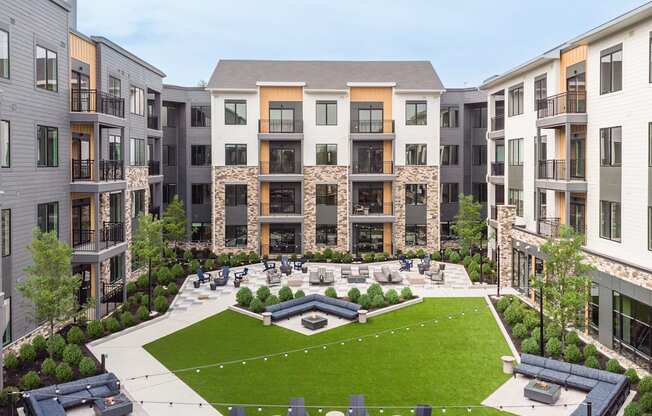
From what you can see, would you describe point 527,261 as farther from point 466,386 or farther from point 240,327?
point 240,327

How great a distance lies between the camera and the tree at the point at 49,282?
55.6 ft

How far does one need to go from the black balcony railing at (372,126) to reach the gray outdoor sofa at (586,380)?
23665 mm

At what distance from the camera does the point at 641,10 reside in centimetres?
1691

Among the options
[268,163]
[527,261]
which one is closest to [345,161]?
[268,163]

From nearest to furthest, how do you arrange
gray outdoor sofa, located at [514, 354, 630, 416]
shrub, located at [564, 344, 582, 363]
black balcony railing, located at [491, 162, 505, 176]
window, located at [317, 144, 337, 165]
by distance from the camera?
gray outdoor sofa, located at [514, 354, 630, 416] < shrub, located at [564, 344, 582, 363] < black balcony railing, located at [491, 162, 505, 176] < window, located at [317, 144, 337, 165]

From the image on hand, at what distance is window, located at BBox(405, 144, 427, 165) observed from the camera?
38750 millimetres

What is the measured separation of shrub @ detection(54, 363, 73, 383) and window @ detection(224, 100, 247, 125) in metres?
24.5

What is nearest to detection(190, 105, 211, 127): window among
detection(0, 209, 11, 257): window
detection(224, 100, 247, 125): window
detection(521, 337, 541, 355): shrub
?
detection(224, 100, 247, 125): window

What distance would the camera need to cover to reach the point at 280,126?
3803 cm

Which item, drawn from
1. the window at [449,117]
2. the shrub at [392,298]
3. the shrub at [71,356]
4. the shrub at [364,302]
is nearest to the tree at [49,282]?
the shrub at [71,356]

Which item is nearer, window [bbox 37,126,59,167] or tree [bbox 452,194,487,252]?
window [bbox 37,126,59,167]

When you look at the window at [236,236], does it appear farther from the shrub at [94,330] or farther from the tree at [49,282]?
the tree at [49,282]

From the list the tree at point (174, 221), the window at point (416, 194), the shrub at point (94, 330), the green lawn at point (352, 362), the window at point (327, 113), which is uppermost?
the window at point (327, 113)

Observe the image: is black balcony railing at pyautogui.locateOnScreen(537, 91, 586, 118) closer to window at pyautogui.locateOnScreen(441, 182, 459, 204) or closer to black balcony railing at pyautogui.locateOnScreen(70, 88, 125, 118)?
window at pyautogui.locateOnScreen(441, 182, 459, 204)
